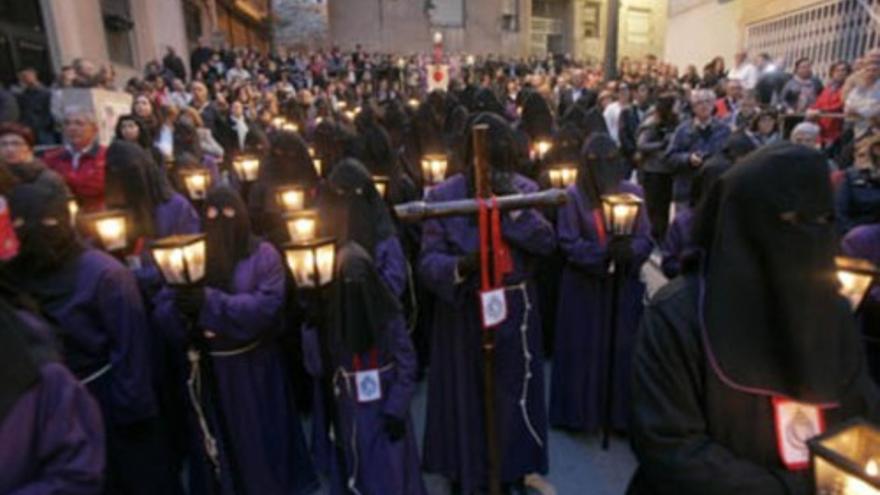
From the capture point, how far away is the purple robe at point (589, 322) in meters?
4.17

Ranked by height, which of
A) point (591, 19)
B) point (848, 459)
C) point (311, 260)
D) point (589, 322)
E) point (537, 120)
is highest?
point (591, 19)

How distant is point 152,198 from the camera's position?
4.39 metres

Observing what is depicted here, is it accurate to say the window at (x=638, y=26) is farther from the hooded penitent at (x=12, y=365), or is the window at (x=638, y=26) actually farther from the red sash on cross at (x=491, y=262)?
the hooded penitent at (x=12, y=365)

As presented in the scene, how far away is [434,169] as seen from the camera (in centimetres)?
621

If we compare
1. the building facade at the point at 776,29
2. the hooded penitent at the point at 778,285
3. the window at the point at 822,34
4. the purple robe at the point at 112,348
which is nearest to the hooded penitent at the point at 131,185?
the purple robe at the point at 112,348

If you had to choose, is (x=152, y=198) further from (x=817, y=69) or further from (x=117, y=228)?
(x=817, y=69)

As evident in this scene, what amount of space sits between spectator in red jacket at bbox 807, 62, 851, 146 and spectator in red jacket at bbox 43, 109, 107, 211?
8.79 m

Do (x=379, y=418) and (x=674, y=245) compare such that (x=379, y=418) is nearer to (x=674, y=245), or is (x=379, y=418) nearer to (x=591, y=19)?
(x=674, y=245)

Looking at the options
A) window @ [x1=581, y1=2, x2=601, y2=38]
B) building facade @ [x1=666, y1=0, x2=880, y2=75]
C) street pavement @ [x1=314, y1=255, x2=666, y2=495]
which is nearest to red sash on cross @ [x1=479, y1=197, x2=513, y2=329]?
street pavement @ [x1=314, y1=255, x2=666, y2=495]

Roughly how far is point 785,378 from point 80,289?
3.00 metres

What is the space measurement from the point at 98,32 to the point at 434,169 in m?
13.0

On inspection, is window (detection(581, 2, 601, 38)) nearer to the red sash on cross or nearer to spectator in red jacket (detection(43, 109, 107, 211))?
spectator in red jacket (detection(43, 109, 107, 211))

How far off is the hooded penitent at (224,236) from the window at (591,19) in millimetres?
42648

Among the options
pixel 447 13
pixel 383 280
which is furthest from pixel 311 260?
pixel 447 13
